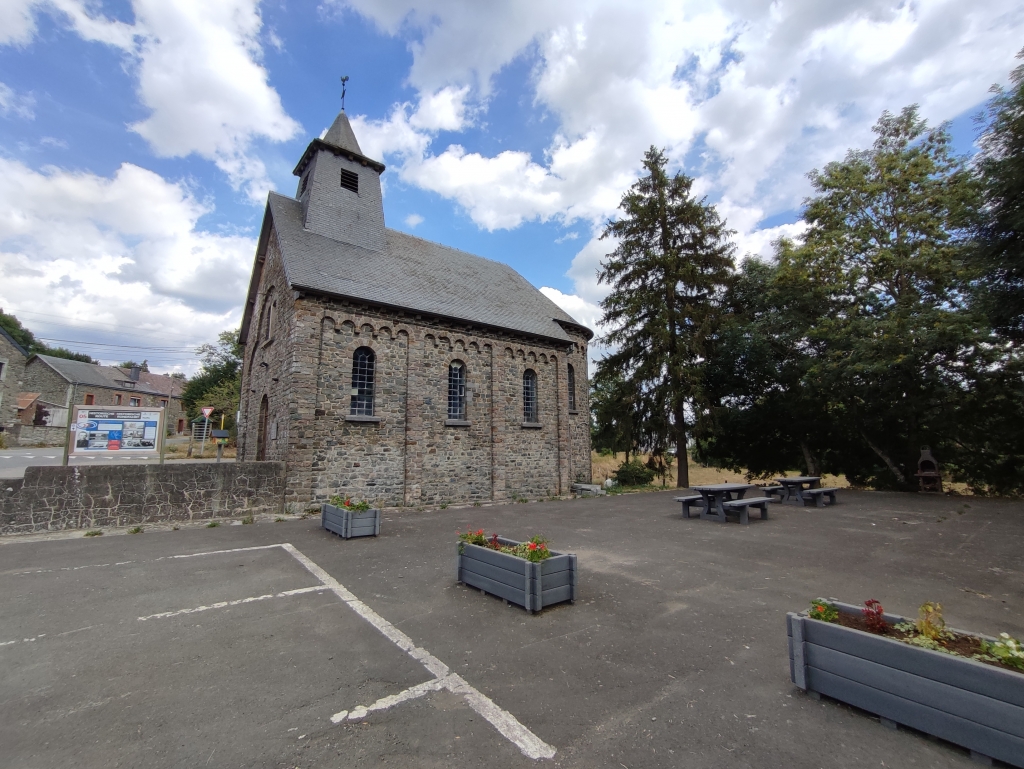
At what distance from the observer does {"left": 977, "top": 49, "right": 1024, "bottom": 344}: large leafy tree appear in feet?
27.7

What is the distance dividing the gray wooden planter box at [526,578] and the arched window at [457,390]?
10.0 m

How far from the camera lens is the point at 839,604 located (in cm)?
349

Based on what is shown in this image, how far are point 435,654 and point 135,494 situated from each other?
9667mm

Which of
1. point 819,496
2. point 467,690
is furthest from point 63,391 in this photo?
point 819,496

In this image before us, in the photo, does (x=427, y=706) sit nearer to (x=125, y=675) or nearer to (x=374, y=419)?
(x=125, y=675)

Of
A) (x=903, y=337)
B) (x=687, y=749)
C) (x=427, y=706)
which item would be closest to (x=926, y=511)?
(x=903, y=337)

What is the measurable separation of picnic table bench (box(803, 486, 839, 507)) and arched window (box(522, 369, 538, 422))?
8925 millimetres

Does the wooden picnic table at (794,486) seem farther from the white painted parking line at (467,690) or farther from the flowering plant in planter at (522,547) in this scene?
the white painted parking line at (467,690)

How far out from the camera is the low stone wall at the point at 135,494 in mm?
9000

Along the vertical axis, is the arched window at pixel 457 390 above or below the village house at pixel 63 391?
below

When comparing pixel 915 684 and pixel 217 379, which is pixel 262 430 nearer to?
pixel 915 684

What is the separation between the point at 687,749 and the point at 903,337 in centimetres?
1539

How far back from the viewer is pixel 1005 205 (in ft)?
29.2

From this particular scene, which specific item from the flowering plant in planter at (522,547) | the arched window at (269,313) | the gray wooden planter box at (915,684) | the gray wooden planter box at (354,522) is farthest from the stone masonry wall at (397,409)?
the gray wooden planter box at (915,684)
